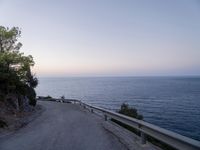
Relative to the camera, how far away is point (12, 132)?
44.5 ft

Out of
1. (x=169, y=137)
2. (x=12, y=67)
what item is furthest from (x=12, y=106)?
(x=169, y=137)

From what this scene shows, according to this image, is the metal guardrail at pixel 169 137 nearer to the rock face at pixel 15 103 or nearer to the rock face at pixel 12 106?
the rock face at pixel 12 106

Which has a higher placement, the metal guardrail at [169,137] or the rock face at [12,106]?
the metal guardrail at [169,137]

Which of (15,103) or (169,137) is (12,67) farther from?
(169,137)

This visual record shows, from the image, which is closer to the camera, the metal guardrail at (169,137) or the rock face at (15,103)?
the metal guardrail at (169,137)

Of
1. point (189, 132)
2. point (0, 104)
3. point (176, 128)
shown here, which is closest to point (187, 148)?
point (0, 104)

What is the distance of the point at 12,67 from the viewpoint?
25312 mm

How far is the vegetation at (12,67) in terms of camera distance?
22141 mm

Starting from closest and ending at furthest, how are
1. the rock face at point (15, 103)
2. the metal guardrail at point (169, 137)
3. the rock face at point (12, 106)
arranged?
the metal guardrail at point (169, 137), the rock face at point (12, 106), the rock face at point (15, 103)

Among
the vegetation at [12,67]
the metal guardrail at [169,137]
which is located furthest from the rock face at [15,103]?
the metal guardrail at [169,137]

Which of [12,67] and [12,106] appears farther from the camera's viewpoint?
[12,67]

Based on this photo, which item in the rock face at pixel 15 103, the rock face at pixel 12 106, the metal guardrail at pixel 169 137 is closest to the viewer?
the metal guardrail at pixel 169 137

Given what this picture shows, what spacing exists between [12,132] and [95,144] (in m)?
5.81

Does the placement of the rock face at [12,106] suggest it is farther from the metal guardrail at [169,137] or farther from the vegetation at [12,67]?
the metal guardrail at [169,137]
